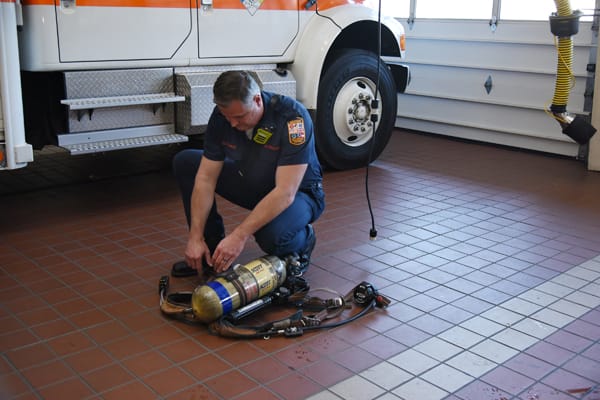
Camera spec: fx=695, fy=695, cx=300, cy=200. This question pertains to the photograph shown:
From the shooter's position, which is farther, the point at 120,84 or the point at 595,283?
the point at 120,84

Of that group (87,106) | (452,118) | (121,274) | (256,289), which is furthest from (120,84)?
(452,118)

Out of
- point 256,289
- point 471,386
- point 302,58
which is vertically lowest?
point 471,386

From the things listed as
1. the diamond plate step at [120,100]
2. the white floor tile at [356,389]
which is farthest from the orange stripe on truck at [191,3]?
the white floor tile at [356,389]

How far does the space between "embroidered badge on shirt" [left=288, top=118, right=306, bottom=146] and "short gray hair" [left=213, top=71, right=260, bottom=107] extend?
0.98 feet

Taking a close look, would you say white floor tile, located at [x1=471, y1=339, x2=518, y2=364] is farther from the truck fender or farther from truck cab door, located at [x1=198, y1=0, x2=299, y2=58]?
the truck fender

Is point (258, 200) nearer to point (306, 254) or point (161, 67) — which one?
point (306, 254)

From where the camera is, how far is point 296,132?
144 inches

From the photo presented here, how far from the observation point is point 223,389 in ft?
9.61

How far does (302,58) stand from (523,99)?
9.59ft

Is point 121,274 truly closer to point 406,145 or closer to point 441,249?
point 441,249

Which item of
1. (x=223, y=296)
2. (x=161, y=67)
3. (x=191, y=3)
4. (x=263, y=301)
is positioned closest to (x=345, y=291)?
(x=263, y=301)

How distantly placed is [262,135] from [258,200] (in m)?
0.49

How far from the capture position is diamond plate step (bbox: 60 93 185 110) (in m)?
4.95

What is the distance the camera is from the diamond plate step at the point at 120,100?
4949 millimetres
